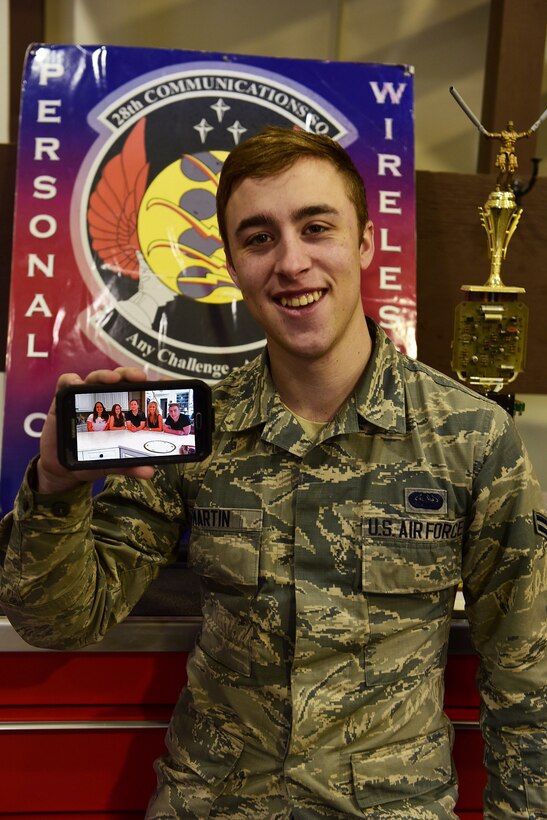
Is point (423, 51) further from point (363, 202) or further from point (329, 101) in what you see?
point (363, 202)

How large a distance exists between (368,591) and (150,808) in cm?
47

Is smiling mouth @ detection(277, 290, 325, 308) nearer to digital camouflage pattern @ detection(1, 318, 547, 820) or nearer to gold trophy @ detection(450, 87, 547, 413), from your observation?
digital camouflage pattern @ detection(1, 318, 547, 820)

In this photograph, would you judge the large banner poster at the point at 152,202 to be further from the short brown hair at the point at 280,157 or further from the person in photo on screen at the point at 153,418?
the person in photo on screen at the point at 153,418

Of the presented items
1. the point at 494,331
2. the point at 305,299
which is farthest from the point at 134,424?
the point at 494,331

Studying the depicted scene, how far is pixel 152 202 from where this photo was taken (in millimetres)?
1633

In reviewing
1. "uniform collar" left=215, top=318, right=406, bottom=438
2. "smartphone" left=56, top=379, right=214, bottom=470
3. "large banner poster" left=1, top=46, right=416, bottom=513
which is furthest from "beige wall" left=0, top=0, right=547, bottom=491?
"smartphone" left=56, top=379, right=214, bottom=470

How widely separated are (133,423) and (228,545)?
28 centimetres

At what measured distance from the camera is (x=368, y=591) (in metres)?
1.00

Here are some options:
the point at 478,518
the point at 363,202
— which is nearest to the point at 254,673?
the point at 478,518

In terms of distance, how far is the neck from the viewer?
3.43 feet

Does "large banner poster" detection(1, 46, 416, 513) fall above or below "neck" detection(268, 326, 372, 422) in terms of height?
above

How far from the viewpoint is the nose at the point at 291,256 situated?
0.98m

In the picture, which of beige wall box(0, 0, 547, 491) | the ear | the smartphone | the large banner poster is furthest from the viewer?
beige wall box(0, 0, 547, 491)

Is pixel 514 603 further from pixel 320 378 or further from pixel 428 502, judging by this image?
pixel 320 378
